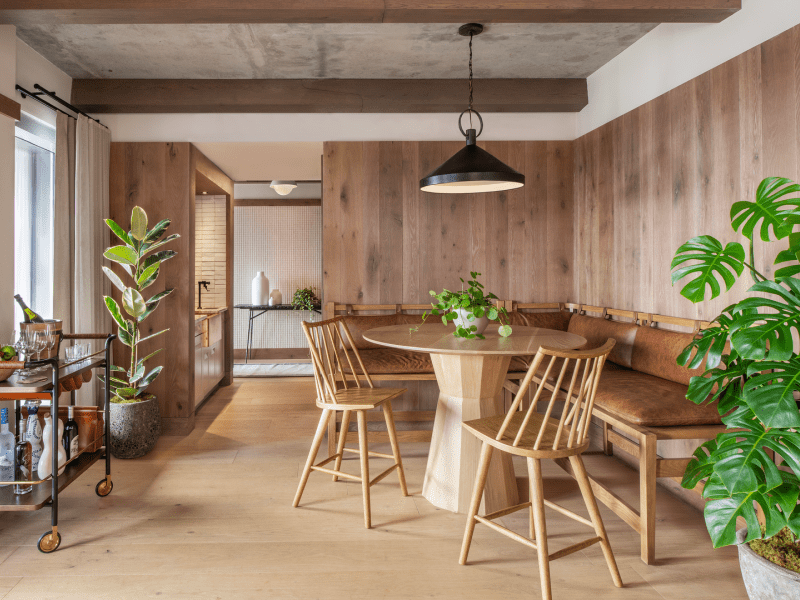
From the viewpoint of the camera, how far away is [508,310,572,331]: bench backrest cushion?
398 centimetres

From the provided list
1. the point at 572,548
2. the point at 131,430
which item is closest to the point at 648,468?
the point at 572,548

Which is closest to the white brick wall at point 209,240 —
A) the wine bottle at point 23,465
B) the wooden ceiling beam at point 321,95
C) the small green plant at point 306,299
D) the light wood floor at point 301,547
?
the small green plant at point 306,299

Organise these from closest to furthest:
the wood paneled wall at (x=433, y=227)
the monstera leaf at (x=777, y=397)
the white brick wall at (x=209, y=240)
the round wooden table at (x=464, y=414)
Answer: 1. the monstera leaf at (x=777, y=397)
2. the round wooden table at (x=464, y=414)
3. the wood paneled wall at (x=433, y=227)
4. the white brick wall at (x=209, y=240)

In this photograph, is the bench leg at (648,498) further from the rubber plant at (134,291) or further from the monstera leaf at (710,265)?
the rubber plant at (134,291)

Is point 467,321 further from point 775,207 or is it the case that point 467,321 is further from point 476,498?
point 775,207

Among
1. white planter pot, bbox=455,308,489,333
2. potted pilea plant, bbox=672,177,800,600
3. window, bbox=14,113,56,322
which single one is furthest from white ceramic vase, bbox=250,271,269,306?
potted pilea plant, bbox=672,177,800,600

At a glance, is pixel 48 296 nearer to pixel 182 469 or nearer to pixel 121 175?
pixel 121 175

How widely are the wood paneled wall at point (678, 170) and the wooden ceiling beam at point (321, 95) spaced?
52 centimetres

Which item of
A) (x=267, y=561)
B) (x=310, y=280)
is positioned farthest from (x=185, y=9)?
(x=310, y=280)

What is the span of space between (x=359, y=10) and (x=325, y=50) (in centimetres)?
101

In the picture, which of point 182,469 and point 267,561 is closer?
point 267,561

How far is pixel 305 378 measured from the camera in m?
5.85

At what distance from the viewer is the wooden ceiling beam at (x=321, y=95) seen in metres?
3.88

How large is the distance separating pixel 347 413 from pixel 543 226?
2.27 m
